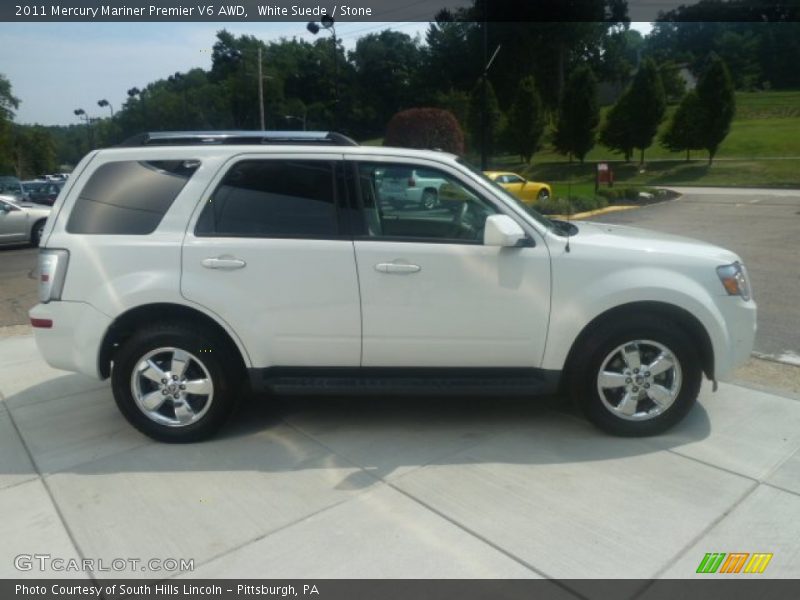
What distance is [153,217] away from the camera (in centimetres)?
412

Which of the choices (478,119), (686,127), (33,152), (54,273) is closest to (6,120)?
(33,152)

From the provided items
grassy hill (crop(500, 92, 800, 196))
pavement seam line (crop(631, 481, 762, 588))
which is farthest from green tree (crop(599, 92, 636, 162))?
pavement seam line (crop(631, 481, 762, 588))

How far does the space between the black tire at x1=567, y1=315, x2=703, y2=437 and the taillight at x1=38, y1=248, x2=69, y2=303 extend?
3171 millimetres

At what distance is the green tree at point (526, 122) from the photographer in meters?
44.6

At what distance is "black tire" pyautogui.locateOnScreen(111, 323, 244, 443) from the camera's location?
4062 mm

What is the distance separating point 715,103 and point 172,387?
122ft

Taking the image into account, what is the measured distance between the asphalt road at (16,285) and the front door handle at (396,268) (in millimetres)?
3539

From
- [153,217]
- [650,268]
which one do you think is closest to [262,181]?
[153,217]

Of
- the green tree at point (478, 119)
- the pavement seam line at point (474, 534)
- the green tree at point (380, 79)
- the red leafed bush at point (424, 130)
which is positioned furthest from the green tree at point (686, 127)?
the pavement seam line at point (474, 534)

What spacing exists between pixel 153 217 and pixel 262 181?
70 cm

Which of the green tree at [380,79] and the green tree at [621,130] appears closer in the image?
the green tree at [621,130]

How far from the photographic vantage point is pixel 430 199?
14.2ft
